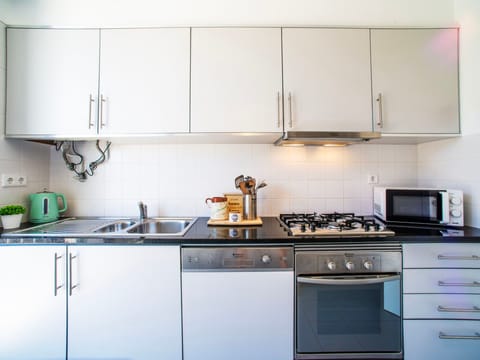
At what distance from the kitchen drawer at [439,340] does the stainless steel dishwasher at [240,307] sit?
2.20 ft

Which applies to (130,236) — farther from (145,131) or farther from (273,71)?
(273,71)

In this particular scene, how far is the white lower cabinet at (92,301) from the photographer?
126 centimetres

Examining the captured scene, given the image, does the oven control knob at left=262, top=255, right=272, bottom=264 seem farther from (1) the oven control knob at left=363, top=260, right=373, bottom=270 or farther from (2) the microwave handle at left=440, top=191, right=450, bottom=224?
(2) the microwave handle at left=440, top=191, right=450, bottom=224

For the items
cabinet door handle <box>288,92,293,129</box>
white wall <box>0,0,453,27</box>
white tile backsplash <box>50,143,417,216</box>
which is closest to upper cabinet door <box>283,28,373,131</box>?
cabinet door handle <box>288,92,293,129</box>

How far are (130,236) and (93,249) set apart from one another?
0.67 ft

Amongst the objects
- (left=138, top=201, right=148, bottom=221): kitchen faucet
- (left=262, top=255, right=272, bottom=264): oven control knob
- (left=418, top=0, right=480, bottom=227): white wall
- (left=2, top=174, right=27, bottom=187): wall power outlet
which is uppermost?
(left=418, top=0, right=480, bottom=227): white wall

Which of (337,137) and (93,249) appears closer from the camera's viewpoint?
(93,249)

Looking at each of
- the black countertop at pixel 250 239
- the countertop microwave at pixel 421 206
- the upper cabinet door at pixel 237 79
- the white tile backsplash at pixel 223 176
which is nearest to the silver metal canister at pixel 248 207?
the white tile backsplash at pixel 223 176

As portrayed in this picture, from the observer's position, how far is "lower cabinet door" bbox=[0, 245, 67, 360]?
127 cm

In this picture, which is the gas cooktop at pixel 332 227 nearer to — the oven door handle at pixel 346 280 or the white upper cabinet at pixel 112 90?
the oven door handle at pixel 346 280

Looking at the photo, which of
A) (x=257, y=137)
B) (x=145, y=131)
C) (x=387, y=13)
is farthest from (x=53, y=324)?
(x=387, y=13)

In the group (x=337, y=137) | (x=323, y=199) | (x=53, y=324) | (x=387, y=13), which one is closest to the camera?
(x=53, y=324)

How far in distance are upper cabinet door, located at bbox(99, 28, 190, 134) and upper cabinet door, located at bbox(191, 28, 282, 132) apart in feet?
0.31

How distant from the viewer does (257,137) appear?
1.64 metres
